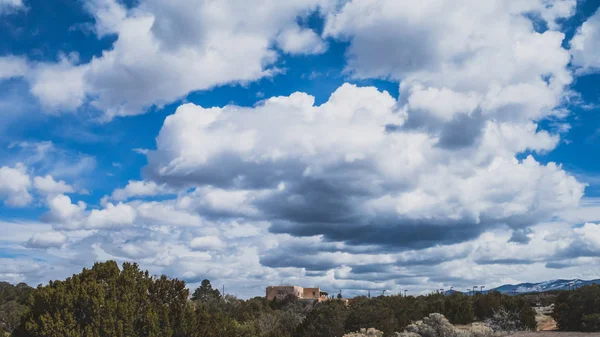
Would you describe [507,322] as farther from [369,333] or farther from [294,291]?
[294,291]

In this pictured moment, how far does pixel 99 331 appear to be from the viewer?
23.9 metres

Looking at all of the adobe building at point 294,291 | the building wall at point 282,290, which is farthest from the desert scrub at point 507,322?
the building wall at point 282,290

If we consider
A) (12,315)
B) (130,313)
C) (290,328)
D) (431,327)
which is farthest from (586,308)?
(12,315)

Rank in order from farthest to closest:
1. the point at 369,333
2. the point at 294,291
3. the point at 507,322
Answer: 1. the point at 294,291
2. the point at 507,322
3. the point at 369,333

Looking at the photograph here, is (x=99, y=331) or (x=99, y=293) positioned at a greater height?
(x=99, y=293)

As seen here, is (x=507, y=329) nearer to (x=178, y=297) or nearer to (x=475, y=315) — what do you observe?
(x=475, y=315)

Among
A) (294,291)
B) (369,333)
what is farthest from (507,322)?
(294,291)

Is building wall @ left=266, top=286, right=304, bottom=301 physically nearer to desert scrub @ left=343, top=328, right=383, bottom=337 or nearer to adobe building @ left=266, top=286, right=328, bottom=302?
adobe building @ left=266, top=286, right=328, bottom=302

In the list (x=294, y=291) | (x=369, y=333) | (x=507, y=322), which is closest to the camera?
(x=369, y=333)

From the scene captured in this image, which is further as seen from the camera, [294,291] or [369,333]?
[294,291]

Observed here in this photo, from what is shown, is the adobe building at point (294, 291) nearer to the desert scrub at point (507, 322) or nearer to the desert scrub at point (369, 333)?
the desert scrub at point (507, 322)

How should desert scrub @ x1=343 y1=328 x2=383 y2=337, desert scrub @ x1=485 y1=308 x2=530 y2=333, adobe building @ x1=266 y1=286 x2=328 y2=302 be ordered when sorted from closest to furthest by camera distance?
desert scrub @ x1=343 y1=328 x2=383 y2=337
desert scrub @ x1=485 y1=308 x2=530 y2=333
adobe building @ x1=266 y1=286 x2=328 y2=302

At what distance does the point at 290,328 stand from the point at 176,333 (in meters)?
21.4

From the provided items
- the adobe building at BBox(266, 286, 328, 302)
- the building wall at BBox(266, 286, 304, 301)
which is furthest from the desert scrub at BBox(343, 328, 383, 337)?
the building wall at BBox(266, 286, 304, 301)
